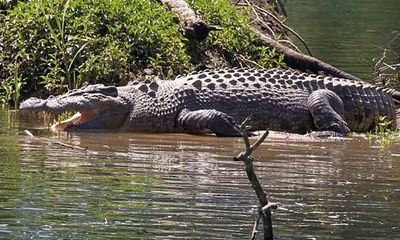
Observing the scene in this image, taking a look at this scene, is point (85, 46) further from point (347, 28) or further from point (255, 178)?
point (347, 28)

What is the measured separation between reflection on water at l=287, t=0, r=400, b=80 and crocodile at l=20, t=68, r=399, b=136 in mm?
4204

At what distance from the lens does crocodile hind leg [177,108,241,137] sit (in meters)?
10.3

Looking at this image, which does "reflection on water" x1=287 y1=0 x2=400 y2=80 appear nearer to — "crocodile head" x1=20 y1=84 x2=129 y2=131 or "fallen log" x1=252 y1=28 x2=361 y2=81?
"fallen log" x1=252 y1=28 x2=361 y2=81

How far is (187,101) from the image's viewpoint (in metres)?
10.8

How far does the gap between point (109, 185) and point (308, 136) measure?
3820mm

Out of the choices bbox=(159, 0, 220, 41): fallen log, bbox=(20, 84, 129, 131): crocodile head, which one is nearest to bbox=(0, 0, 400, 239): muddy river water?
bbox=(20, 84, 129, 131): crocodile head

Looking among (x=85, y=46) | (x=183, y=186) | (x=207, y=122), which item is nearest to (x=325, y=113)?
(x=207, y=122)

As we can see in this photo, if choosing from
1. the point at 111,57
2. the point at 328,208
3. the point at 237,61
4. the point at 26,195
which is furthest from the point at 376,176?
the point at 237,61

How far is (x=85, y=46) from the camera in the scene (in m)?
12.0

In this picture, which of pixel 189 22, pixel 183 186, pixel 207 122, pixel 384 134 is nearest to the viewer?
pixel 183 186

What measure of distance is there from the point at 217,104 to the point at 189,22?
6.84 ft

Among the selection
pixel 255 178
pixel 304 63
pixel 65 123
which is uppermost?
pixel 304 63

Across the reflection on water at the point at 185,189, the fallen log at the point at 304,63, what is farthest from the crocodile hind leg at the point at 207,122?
the fallen log at the point at 304,63

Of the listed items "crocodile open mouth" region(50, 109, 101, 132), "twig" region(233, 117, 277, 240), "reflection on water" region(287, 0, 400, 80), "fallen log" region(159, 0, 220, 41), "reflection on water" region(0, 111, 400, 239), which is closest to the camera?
"twig" region(233, 117, 277, 240)
